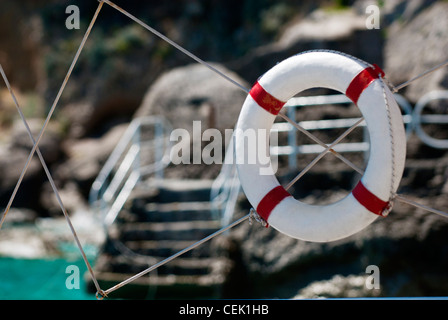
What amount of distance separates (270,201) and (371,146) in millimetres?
675

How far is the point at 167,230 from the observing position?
19.3ft

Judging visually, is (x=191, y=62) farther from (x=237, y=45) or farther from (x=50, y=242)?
(x=50, y=242)

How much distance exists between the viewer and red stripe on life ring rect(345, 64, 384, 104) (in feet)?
9.61

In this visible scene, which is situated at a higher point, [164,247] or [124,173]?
[124,173]

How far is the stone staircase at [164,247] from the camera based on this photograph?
5520 mm

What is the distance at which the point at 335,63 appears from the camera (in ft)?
9.90

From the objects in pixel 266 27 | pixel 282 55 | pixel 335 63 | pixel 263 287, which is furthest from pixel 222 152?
pixel 266 27

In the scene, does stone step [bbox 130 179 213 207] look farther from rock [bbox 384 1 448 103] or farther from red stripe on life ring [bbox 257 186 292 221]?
rock [bbox 384 1 448 103]

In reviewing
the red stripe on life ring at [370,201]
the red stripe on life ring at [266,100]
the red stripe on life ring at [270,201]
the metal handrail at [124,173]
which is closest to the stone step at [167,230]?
the metal handrail at [124,173]

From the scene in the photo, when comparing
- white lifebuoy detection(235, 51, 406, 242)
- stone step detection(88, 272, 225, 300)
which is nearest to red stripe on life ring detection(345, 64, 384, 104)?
white lifebuoy detection(235, 51, 406, 242)

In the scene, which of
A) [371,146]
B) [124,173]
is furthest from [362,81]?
[124,173]

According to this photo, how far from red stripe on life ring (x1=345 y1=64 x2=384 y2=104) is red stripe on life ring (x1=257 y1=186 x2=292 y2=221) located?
2.26 ft

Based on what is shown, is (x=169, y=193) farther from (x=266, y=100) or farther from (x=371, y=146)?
(x=371, y=146)

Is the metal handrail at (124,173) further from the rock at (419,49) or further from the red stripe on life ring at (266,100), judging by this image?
the rock at (419,49)
